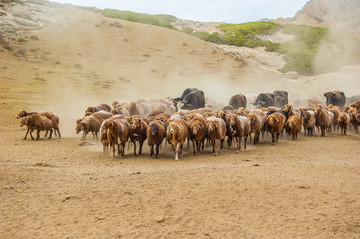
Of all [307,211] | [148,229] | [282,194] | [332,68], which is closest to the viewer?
[148,229]

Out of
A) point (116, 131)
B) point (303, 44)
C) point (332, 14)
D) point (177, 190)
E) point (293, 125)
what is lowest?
point (177, 190)

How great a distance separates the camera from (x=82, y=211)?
6.72 meters

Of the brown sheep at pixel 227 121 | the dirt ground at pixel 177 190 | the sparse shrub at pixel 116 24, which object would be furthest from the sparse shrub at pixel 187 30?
the brown sheep at pixel 227 121

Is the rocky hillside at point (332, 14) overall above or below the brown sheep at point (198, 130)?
above

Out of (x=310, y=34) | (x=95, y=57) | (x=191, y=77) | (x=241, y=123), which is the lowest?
(x=241, y=123)

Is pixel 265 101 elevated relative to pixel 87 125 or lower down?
elevated

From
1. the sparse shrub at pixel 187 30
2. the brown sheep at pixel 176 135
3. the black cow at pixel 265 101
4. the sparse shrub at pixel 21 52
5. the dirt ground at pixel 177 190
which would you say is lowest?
the dirt ground at pixel 177 190

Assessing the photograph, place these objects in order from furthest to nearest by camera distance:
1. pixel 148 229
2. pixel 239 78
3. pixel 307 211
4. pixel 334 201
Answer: pixel 239 78, pixel 334 201, pixel 307 211, pixel 148 229

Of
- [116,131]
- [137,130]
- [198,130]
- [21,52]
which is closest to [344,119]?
[198,130]

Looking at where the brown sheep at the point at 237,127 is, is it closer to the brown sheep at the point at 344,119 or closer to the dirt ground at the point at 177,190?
the dirt ground at the point at 177,190

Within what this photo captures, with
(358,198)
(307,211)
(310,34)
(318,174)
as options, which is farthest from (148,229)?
(310,34)

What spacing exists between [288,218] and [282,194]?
4.23ft

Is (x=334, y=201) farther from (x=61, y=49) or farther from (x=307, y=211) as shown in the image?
(x=61, y=49)

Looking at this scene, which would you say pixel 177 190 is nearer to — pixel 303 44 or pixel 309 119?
pixel 309 119
